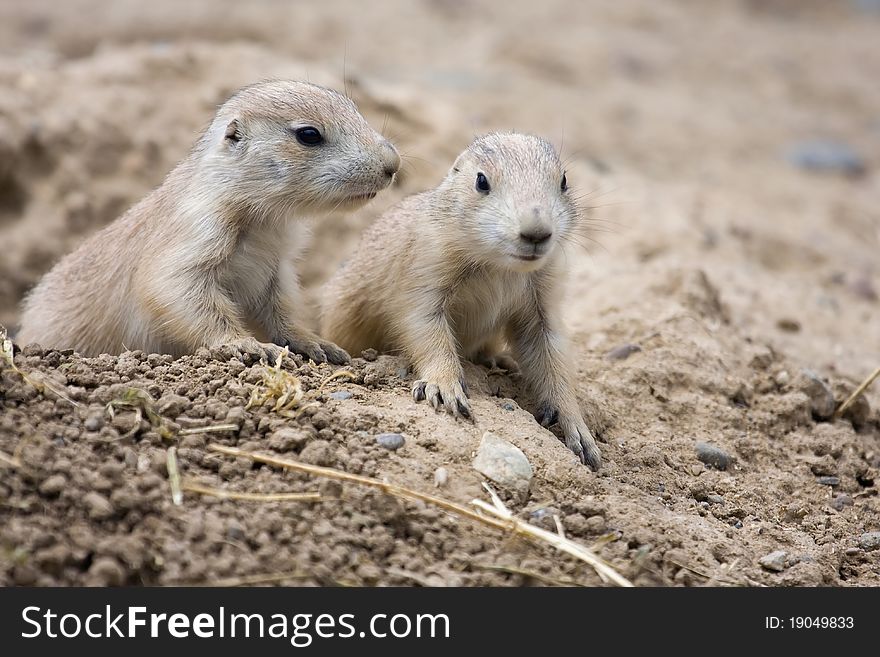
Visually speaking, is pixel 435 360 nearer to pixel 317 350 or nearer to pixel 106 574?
pixel 317 350

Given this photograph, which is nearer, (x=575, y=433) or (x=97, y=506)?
(x=97, y=506)

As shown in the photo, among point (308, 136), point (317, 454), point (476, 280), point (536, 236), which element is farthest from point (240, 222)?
point (317, 454)

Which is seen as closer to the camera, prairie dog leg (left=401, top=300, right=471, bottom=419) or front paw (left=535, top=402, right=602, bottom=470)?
prairie dog leg (left=401, top=300, right=471, bottom=419)

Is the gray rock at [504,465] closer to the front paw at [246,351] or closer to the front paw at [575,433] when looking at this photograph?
the front paw at [575,433]

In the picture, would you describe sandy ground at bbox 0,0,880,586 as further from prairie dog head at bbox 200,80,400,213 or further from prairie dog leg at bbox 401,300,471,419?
prairie dog head at bbox 200,80,400,213

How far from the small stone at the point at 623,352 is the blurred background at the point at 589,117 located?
266 millimetres

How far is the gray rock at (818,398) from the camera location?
6.05m

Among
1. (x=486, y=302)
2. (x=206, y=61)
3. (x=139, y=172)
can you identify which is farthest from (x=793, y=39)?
(x=486, y=302)

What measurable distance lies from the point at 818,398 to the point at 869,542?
55.6 inches

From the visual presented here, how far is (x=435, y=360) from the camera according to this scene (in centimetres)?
516

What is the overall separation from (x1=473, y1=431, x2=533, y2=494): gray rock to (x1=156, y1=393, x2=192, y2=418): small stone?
1240 mm

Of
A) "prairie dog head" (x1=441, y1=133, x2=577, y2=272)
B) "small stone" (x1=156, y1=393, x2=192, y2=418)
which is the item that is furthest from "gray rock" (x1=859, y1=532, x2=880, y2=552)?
Result: "small stone" (x1=156, y1=393, x2=192, y2=418)

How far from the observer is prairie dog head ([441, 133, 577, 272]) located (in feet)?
15.7
